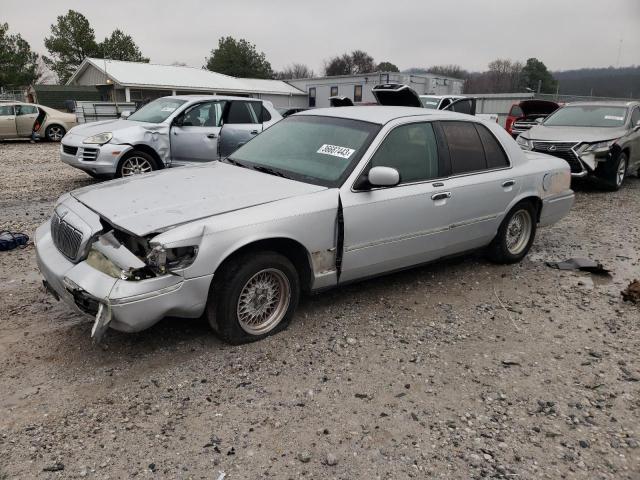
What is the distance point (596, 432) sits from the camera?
2930 mm

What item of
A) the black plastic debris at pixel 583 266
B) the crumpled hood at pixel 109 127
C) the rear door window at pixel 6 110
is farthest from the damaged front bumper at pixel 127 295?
the rear door window at pixel 6 110

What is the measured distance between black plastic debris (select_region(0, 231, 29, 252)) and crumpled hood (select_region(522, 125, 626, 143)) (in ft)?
29.6

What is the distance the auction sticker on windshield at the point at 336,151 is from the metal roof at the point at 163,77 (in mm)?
31307

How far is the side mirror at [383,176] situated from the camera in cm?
382

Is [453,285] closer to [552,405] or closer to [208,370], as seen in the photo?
[552,405]

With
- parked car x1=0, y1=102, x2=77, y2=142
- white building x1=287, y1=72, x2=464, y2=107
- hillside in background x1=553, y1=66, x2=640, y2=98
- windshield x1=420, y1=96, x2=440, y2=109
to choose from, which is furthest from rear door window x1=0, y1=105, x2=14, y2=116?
hillside in background x1=553, y1=66, x2=640, y2=98

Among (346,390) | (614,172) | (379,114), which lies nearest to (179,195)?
(346,390)

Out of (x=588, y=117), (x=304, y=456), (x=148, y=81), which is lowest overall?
(x=304, y=456)

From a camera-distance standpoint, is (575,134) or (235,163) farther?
(575,134)

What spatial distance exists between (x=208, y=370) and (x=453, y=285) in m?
2.67

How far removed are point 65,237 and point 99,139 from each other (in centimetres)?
531

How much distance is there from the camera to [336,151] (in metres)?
4.15

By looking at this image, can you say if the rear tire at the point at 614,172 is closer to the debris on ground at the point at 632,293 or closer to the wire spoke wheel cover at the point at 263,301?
the debris on ground at the point at 632,293

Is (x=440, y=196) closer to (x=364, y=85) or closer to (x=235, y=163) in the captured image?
(x=235, y=163)
